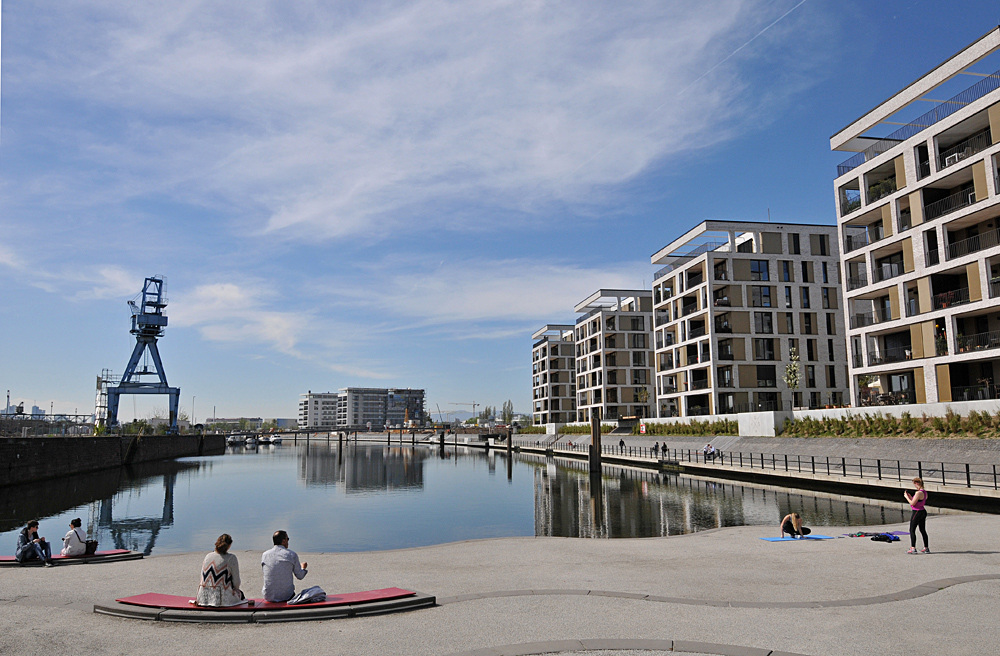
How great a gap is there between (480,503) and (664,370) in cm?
4060

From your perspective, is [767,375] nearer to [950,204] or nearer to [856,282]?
[856,282]

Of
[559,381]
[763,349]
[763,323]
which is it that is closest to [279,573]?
[763,349]

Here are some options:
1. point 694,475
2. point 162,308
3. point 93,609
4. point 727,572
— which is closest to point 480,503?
point 694,475

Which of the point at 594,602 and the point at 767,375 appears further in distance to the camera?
the point at 767,375

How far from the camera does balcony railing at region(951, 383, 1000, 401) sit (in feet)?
111

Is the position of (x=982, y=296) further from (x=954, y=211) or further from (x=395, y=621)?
(x=395, y=621)

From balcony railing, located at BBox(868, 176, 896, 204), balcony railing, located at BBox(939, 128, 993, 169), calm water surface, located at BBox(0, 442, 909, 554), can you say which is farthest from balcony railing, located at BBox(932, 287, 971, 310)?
calm water surface, located at BBox(0, 442, 909, 554)

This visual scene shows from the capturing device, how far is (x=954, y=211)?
3647 cm

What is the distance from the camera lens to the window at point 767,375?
60.8 metres

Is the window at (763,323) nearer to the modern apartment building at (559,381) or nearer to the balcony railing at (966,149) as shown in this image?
the balcony railing at (966,149)

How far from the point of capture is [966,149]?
3666 centimetres

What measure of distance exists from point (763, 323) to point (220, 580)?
198 ft

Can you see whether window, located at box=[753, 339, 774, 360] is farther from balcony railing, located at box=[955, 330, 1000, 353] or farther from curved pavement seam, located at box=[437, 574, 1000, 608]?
curved pavement seam, located at box=[437, 574, 1000, 608]

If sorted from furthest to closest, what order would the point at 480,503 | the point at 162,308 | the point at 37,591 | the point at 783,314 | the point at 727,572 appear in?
the point at 162,308, the point at 783,314, the point at 480,503, the point at 727,572, the point at 37,591
